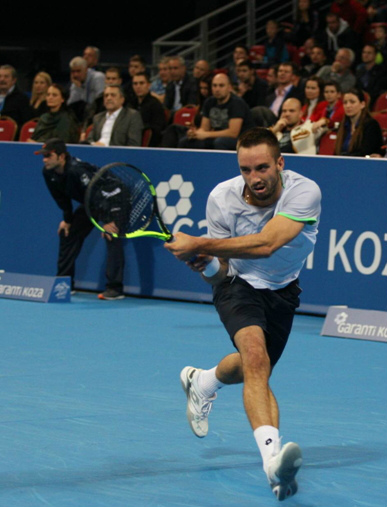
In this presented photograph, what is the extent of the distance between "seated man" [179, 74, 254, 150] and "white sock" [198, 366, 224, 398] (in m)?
6.19

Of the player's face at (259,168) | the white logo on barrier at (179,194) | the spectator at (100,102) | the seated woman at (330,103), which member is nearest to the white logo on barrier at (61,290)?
the white logo on barrier at (179,194)

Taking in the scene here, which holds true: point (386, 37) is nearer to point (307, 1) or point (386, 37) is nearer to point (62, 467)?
point (307, 1)

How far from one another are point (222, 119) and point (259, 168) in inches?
280

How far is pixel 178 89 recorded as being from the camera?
15.4 metres

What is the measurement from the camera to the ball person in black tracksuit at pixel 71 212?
11211mm

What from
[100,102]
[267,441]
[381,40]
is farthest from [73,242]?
[267,441]

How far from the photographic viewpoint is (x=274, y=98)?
14.0 meters

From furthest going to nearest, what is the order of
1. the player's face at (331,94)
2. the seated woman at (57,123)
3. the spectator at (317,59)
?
the spectator at (317,59) → the seated woman at (57,123) → the player's face at (331,94)

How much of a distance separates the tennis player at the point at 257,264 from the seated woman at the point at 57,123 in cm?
772

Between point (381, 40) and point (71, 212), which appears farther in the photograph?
point (381, 40)

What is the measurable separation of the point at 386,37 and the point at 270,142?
11.4 meters

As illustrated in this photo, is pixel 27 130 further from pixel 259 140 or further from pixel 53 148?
pixel 259 140

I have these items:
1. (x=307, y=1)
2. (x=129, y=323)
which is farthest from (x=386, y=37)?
(x=129, y=323)

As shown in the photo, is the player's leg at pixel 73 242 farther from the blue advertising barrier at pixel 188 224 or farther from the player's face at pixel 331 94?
the player's face at pixel 331 94
